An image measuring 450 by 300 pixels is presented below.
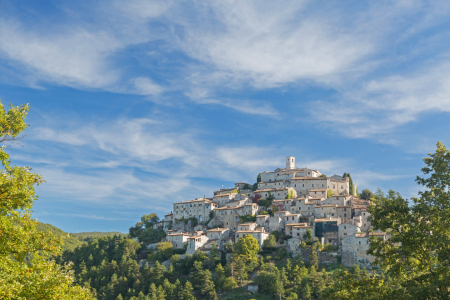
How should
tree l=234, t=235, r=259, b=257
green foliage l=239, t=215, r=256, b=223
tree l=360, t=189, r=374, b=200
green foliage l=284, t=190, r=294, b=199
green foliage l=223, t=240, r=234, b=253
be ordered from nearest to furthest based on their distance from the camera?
tree l=234, t=235, r=259, b=257, green foliage l=223, t=240, r=234, b=253, green foliage l=239, t=215, r=256, b=223, green foliage l=284, t=190, r=294, b=199, tree l=360, t=189, r=374, b=200

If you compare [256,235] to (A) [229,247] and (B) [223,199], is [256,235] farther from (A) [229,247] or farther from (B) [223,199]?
(B) [223,199]

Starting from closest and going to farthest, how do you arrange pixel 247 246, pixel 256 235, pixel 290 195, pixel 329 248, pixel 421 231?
pixel 421 231
pixel 329 248
pixel 247 246
pixel 256 235
pixel 290 195

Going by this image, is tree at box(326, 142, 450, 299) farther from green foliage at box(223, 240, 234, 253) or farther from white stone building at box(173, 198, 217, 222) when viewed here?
white stone building at box(173, 198, 217, 222)

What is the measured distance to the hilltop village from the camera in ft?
275

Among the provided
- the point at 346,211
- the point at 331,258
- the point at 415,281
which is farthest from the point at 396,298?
the point at 346,211

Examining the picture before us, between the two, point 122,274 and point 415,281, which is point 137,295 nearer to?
point 122,274

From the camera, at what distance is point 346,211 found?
295 feet

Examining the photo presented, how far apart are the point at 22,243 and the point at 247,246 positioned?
222ft

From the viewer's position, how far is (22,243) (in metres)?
17.4

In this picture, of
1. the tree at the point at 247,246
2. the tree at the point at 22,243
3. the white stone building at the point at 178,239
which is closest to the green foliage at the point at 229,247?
the tree at the point at 247,246

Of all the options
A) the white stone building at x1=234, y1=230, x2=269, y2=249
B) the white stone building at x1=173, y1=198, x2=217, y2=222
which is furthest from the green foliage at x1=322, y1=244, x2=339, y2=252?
the white stone building at x1=173, y1=198, x2=217, y2=222

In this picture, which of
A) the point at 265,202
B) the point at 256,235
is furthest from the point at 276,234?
the point at 265,202

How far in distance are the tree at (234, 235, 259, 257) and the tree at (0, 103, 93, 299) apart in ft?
211

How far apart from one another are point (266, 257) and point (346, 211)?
2049cm
